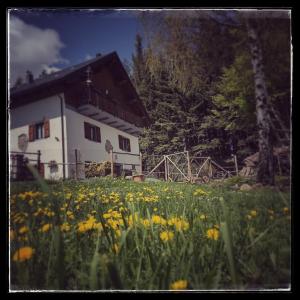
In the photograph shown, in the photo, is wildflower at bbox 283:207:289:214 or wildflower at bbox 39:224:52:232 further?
wildflower at bbox 283:207:289:214

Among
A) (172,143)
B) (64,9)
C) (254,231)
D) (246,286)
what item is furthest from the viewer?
(172,143)

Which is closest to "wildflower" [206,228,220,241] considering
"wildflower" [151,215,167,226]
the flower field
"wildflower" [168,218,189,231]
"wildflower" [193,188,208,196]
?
the flower field

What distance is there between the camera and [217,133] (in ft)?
8.54

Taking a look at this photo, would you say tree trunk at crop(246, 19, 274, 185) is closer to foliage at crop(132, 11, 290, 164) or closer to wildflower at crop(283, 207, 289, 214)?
foliage at crop(132, 11, 290, 164)

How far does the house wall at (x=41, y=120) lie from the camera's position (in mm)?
2404

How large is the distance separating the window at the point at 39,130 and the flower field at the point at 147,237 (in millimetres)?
385

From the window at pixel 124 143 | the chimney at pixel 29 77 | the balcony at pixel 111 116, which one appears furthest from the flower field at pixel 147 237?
the chimney at pixel 29 77

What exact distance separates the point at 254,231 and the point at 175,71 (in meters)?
1.52

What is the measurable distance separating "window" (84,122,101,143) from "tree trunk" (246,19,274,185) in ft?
4.55

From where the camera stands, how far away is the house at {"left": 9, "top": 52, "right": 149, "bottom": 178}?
2426 millimetres

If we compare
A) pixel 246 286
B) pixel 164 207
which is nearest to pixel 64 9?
pixel 164 207

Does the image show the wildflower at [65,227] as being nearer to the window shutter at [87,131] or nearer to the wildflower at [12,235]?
the wildflower at [12,235]

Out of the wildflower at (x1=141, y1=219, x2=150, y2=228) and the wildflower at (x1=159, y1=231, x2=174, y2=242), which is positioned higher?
the wildflower at (x1=141, y1=219, x2=150, y2=228)

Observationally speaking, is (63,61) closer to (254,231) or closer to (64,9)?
(64,9)
